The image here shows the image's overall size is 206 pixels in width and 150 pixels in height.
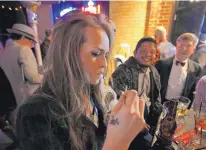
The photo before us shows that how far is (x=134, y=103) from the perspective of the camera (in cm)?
53

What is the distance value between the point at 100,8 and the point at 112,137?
177 inches

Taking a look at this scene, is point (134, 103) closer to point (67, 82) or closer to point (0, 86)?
point (67, 82)

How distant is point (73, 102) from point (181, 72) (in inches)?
72.0

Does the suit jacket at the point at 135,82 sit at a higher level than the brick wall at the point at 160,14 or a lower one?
lower

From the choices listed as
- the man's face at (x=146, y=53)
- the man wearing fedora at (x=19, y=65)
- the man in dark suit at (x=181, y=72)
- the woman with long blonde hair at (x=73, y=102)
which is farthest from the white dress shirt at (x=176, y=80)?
the woman with long blonde hair at (x=73, y=102)

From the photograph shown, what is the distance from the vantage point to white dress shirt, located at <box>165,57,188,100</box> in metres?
2.11

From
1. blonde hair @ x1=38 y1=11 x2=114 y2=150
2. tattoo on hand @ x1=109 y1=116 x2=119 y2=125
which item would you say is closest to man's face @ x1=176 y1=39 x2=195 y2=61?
blonde hair @ x1=38 y1=11 x2=114 y2=150

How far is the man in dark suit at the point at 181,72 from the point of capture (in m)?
2.09

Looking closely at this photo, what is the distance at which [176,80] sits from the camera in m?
2.13

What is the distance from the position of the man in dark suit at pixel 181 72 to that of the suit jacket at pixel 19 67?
1460 mm

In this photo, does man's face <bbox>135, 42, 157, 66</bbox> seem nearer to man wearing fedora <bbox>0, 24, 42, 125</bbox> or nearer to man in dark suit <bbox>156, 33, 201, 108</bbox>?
man in dark suit <bbox>156, 33, 201, 108</bbox>

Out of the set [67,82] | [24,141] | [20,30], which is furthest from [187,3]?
[24,141]

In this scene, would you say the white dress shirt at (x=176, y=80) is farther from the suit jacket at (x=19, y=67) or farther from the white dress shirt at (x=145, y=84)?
the suit jacket at (x=19, y=67)

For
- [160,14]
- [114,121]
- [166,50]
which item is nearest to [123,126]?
[114,121]
